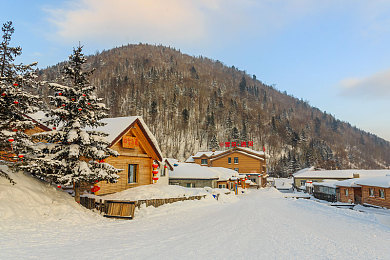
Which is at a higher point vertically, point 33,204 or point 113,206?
point 33,204

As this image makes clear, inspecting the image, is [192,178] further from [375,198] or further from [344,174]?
[344,174]

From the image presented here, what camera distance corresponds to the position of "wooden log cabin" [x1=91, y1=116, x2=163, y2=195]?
18.1m

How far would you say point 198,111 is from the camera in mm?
134375

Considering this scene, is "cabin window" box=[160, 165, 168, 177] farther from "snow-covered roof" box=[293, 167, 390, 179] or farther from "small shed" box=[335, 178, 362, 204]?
"snow-covered roof" box=[293, 167, 390, 179]

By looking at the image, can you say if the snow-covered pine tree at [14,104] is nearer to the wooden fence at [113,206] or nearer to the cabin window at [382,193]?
the wooden fence at [113,206]

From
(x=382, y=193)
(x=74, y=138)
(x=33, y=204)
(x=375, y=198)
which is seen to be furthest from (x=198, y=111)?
(x=33, y=204)

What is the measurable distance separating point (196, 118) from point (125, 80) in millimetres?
47197

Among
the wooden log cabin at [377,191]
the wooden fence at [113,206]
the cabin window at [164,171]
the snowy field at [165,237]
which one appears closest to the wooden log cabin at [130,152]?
the wooden fence at [113,206]

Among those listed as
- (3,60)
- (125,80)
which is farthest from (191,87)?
(3,60)

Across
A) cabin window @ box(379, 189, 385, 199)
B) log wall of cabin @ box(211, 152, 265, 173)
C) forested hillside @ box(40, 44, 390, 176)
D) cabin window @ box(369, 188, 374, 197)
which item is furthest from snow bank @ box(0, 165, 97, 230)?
forested hillside @ box(40, 44, 390, 176)

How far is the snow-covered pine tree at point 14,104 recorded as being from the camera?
1122 centimetres

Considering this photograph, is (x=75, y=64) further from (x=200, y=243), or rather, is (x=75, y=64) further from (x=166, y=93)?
(x=166, y=93)

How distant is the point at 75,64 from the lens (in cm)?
1426

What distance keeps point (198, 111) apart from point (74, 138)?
4820 inches
